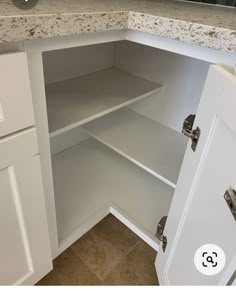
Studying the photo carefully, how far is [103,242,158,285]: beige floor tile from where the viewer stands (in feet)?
3.32

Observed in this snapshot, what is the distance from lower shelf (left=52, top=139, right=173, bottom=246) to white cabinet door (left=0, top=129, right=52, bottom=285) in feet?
0.72

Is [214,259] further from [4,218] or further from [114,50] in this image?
[114,50]

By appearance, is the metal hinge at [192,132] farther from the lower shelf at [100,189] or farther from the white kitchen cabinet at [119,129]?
the lower shelf at [100,189]

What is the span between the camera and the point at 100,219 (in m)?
1.18

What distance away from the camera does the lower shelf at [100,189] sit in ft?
3.70

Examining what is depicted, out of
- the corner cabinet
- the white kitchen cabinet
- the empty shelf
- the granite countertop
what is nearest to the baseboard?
the white kitchen cabinet

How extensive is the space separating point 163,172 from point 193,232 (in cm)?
43

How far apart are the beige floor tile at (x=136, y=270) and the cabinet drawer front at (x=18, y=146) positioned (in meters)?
0.73

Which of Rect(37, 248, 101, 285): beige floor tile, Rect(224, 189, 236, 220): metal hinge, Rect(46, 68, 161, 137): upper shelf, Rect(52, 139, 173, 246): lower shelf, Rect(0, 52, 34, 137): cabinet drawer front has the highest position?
Rect(0, 52, 34, 137): cabinet drawer front

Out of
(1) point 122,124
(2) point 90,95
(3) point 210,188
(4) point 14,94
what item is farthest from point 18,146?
(1) point 122,124

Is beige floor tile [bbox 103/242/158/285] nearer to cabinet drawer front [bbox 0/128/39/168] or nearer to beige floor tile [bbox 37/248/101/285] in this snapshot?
beige floor tile [bbox 37/248/101/285]

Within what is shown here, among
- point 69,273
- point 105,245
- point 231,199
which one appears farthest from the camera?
point 105,245

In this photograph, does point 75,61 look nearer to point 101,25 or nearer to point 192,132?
point 101,25

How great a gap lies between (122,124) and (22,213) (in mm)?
835
